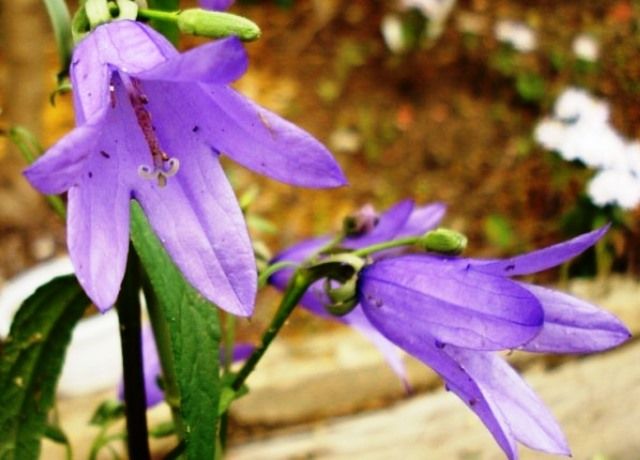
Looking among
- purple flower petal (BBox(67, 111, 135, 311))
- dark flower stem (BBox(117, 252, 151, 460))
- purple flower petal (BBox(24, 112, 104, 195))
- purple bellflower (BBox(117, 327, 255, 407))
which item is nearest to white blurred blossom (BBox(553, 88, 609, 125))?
purple bellflower (BBox(117, 327, 255, 407))

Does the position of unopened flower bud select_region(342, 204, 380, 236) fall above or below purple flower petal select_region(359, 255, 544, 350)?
below

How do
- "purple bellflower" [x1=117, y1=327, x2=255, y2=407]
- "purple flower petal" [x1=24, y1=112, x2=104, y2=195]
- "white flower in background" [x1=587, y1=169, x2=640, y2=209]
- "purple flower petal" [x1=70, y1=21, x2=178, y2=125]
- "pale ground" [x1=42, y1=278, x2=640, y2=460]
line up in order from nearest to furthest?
"purple flower petal" [x1=24, y1=112, x2=104, y2=195], "purple flower petal" [x1=70, y1=21, x2=178, y2=125], "purple bellflower" [x1=117, y1=327, x2=255, y2=407], "pale ground" [x1=42, y1=278, x2=640, y2=460], "white flower in background" [x1=587, y1=169, x2=640, y2=209]

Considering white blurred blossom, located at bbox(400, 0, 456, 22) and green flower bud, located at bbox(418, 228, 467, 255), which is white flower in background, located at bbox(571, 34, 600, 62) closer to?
white blurred blossom, located at bbox(400, 0, 456, 22)

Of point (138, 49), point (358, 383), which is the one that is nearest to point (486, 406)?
point (138, 49)

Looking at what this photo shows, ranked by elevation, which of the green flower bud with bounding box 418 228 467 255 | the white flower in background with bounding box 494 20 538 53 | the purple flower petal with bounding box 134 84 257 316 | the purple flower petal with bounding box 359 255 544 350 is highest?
the purple flower petal with bounding box 134 84 257 316

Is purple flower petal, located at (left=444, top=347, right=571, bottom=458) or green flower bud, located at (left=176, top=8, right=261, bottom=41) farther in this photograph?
purple flower petal, located at (left=444, top=347, right=571, bottom=458)

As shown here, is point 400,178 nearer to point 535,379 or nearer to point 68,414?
point 535,379

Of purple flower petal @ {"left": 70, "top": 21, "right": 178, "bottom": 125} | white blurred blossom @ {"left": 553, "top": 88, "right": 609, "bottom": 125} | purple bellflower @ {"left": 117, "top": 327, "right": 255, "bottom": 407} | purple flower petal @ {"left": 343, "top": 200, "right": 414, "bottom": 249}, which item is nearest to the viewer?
purple flower petal @ {"left": 70, "top": 21, "right": 178, "bottom": 125}

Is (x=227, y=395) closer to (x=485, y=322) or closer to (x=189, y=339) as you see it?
(x=189, y=339)
